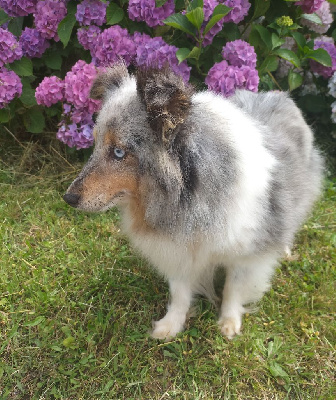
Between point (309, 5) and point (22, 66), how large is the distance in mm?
2249

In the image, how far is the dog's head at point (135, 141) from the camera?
1634mm

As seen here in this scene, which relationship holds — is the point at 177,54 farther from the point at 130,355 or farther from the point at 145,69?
the point at 130,355

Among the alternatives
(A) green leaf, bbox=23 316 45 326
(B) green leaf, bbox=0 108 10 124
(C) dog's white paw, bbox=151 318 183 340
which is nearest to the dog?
(C) dog's white paw, bbox=151 318 183 340

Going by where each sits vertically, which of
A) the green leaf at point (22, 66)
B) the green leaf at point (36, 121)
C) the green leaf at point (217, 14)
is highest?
the green leaf at point (217, 14)

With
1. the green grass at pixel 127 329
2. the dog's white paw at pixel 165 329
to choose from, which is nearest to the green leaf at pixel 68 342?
the green grass at pixel 127 329

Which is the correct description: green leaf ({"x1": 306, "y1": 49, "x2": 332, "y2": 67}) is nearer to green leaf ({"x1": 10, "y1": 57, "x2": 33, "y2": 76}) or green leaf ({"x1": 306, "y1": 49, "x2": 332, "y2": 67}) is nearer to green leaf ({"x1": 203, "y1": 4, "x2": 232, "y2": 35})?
green leaf ({"x1": 203, "y1": 4, "x2": 232, "y2": 35})

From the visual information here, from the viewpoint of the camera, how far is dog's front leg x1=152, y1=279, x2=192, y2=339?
8.22ft

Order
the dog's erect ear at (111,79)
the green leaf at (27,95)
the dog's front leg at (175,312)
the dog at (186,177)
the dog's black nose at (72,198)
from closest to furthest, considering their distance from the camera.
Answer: the dog at (186,177) → the dog's black nose at (72,198) → the dog's erect ear at (111,79) → the dog's front leg at (175,312) → the green leaf at (27,95)

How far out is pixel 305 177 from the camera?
2.59 meters

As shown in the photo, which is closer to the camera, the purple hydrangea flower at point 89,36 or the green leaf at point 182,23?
the green leaf at point 182,23

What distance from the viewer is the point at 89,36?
3205mm

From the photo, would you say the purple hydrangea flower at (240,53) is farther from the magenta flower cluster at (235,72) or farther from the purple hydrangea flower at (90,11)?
the purple hydrangea flower at (90,11)

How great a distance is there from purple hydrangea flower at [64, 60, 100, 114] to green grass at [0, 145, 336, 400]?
89 centimetres

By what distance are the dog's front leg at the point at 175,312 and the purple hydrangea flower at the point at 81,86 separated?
4.96 ft
